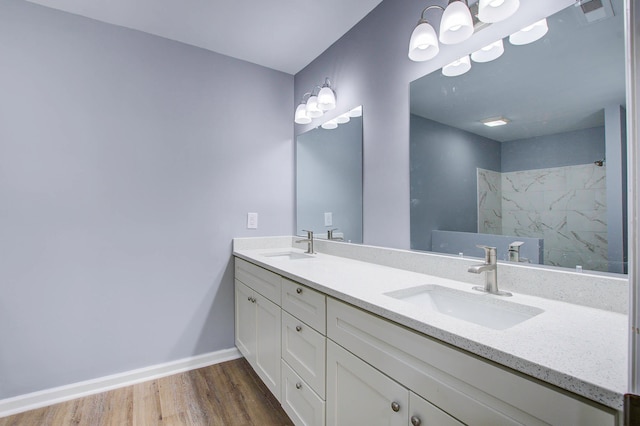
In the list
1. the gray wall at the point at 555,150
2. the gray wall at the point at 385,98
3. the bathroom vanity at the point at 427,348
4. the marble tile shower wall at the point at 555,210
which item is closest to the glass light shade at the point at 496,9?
the gray wall at the point at 385,98

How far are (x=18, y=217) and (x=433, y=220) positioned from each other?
7.56 ft

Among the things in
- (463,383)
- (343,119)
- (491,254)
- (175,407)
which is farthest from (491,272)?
(175,407)

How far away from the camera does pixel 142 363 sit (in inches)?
79.8

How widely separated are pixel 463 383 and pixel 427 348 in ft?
0.36

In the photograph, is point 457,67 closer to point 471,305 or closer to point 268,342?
point 471,305

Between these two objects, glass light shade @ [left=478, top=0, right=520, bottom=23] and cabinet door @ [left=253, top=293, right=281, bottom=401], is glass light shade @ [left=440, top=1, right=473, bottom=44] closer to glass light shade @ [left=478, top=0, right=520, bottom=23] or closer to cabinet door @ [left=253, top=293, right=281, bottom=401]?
glass light shade @ [left=478, top=0, right=520, bottom=23]

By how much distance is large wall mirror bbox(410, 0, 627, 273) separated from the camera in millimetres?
927

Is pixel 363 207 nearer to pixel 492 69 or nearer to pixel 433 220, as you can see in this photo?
pixel 433 220

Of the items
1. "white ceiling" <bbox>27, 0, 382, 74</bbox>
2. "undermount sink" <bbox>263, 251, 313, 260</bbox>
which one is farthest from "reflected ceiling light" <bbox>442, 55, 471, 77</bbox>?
"undermount sink" <bbox>263, 251, 313, 260</bbox>

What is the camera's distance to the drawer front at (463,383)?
0.55m

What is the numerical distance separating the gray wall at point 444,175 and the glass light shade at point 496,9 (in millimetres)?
438

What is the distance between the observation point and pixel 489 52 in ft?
4.05

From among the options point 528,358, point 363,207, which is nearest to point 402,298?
point 528,358

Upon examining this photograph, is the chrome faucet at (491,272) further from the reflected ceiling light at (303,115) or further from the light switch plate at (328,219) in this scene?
the reflected ceiling light at (303,115)
